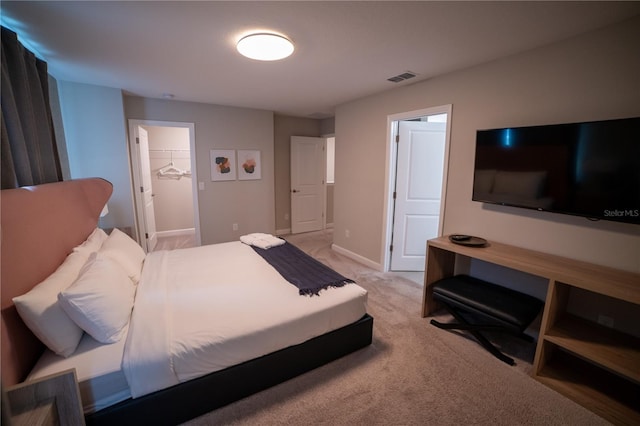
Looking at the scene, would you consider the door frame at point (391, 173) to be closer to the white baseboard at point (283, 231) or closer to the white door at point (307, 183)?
the white door at point (307, 183)

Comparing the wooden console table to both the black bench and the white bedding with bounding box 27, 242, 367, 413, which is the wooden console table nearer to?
the black bench

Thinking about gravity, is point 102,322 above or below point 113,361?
above

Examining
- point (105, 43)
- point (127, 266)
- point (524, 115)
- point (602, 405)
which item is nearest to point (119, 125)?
point (105, 43)

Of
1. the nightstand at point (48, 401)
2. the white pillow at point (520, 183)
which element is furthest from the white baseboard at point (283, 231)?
the nightstand at point (48, 401)

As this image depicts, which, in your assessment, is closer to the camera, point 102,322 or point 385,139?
point 102,322

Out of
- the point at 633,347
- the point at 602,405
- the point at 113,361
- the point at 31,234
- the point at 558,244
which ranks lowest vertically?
the point at 602,405

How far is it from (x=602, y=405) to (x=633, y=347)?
1.36ft

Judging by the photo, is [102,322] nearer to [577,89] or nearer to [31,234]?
[31,234]

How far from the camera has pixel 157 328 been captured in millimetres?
1505

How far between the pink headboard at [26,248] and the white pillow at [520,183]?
3.20m

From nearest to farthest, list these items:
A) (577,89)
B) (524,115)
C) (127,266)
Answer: (577,89)
(127,266)
(524,115)

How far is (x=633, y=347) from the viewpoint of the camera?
5.50ft

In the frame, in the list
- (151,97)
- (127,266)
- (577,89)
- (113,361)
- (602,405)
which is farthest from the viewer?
(151,97)

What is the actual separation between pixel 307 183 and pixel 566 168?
4299 millimetres
